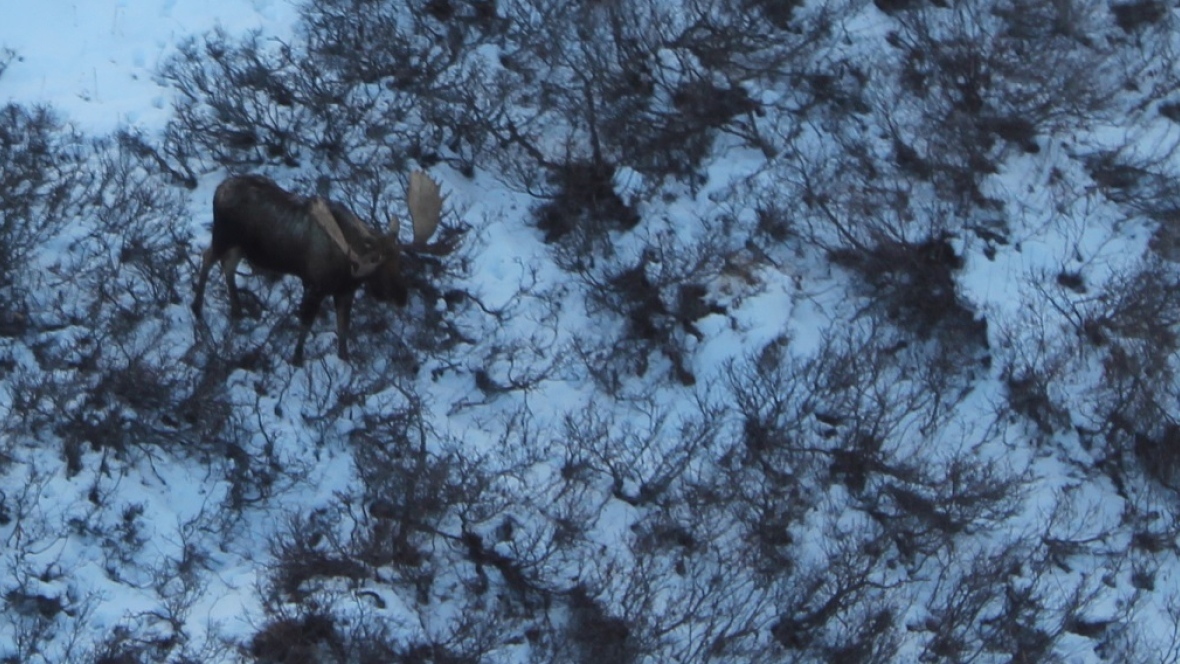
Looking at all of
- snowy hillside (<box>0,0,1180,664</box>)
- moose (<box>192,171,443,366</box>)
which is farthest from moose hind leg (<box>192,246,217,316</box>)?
snowy hillside (<box>0,0,1180,664</box>)

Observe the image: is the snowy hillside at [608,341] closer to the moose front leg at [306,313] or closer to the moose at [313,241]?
the moose front leg at [306,313]

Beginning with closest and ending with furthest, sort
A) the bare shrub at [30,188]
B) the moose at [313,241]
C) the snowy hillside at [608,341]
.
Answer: the snowy hillside at [608,341], the moose at [313,241], the bare shrub at [30,188]

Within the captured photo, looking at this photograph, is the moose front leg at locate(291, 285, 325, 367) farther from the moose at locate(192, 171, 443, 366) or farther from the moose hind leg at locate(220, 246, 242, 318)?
the moose hind leg at locate(220, 246, 242, 318)

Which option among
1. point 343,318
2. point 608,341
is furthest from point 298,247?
point 608,341

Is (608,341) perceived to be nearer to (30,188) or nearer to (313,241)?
(313,241)

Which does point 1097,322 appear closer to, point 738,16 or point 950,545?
point 950,545

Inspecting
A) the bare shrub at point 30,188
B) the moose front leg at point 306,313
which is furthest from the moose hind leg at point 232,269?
the bare shrub at point 30,188
